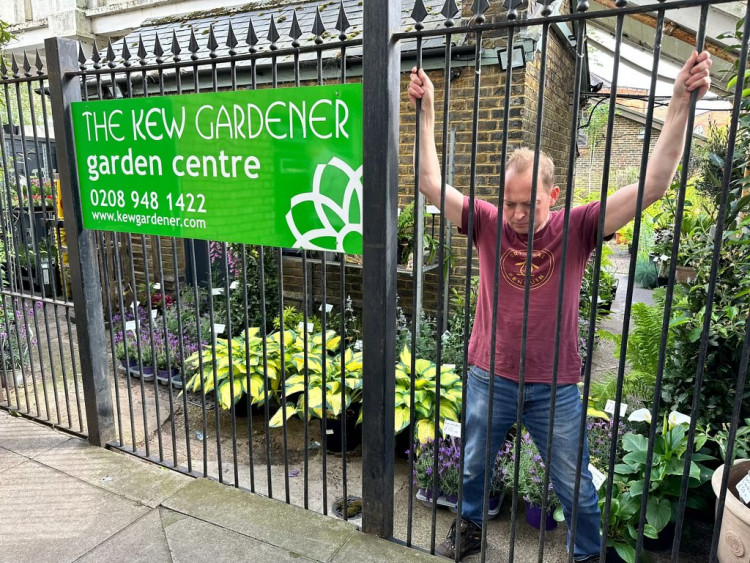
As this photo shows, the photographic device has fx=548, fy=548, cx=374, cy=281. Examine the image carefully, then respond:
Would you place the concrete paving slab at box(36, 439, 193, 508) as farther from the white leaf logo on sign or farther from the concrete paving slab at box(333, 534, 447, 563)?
the white leaf logo on sign

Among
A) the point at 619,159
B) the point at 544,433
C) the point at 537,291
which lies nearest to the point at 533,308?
the point at 537,291

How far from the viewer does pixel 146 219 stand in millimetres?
2809

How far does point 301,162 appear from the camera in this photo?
2.24 meters

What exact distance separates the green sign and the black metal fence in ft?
0.32

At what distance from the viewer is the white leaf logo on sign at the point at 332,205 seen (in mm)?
2174

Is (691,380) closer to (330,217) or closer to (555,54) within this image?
(330,217)

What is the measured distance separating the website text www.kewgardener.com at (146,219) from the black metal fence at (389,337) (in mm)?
173

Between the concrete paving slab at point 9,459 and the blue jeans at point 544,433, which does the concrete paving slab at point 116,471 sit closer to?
the concrete paving slab at point 9,459

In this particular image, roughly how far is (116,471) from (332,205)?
206 cm

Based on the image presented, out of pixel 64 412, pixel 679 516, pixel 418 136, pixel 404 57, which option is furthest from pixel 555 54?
pixel 64 412

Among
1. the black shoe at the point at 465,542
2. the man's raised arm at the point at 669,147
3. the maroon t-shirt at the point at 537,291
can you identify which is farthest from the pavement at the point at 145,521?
the man's raised arm at the point at 669,147

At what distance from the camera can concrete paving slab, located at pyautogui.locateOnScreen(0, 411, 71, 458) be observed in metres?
3.35

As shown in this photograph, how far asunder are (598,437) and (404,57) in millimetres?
3562

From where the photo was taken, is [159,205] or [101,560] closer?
[101,560]
